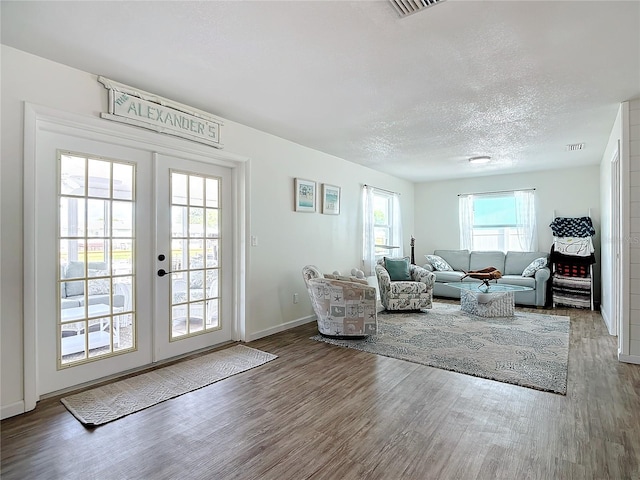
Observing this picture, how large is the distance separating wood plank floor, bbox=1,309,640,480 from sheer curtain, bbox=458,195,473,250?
4.54 metres

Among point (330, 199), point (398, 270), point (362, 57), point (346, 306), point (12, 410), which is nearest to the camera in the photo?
point (12, 410)

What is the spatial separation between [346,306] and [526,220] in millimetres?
4820

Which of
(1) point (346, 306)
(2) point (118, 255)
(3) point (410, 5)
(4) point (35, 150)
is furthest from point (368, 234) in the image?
(4) point (35, 150)

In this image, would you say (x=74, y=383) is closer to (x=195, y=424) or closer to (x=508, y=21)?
(x=195, y=424)

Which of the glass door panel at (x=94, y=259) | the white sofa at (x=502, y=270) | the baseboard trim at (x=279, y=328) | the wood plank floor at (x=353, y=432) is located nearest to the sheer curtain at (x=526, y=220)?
the white sofa at (x=502, y=270)

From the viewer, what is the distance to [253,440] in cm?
212

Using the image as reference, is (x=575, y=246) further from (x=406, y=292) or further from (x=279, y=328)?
(x=279, y=328)

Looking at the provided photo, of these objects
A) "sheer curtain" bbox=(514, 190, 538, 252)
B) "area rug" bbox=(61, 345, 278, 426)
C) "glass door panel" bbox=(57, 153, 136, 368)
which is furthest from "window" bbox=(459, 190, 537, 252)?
"glass door panel" bbox=(57, 153, 136, 368)

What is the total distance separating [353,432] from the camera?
7.20ft

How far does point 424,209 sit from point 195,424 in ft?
22.8

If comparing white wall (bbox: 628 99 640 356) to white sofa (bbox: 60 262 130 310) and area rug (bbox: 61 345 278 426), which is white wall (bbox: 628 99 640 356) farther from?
white sofa (bbox: 60 262 130 310)

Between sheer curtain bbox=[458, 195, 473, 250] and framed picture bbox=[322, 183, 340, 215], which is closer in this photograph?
framed picture bbox=[322, 183, 340, 215]

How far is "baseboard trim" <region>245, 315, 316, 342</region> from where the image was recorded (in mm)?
4161

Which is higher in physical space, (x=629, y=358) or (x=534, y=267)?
(x=534, y=267)
